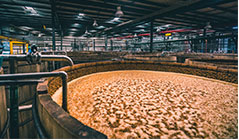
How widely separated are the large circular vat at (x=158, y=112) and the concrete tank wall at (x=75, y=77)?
46 centimetres

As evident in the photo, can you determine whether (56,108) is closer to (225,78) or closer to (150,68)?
(225,78)

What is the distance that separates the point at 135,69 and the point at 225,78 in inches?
109

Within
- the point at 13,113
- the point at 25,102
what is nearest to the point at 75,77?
the point at 25,102

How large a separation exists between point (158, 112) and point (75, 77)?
2578 mm

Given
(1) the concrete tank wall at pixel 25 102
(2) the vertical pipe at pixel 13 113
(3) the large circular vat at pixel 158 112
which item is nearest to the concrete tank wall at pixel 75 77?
(2) the vertical pipe at pixel 13 113

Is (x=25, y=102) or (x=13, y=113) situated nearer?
(x=13, y=113)

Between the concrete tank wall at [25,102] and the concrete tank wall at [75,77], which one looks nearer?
the concrete tank wall at [75,77]

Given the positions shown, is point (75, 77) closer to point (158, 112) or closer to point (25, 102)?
point (25, 102)

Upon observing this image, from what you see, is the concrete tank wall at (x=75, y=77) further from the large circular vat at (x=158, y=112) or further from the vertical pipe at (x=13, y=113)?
the large circular vat at (x=158, y=112)

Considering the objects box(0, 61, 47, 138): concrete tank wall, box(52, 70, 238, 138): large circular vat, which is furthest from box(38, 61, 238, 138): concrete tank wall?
box(0, 61, 47, 138): concrete tank wall

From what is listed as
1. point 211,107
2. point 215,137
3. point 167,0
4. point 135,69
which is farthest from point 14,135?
point 167,0

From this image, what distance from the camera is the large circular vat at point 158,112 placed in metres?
1.35

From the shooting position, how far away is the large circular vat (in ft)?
4.44

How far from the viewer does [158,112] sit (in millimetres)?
1756
